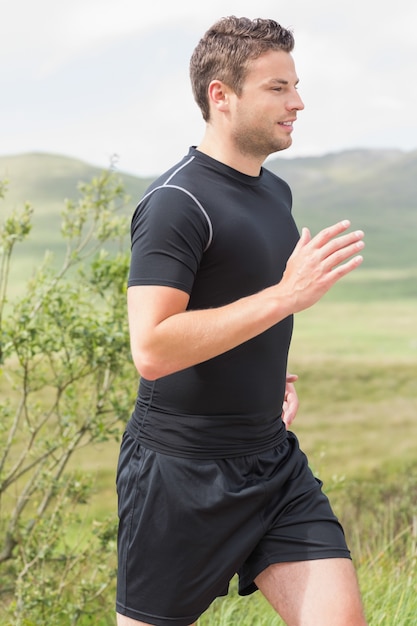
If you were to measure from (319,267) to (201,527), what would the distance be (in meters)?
0.80

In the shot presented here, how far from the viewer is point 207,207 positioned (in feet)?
8.05

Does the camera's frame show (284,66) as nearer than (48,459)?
Yes

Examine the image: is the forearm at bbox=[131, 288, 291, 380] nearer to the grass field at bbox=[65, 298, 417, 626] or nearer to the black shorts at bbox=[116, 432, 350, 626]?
the black shorts at bbox=[116, 432, 350, 626]

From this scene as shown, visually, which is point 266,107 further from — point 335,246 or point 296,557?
point 296,557

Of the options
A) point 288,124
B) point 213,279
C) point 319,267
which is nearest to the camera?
point 319,267

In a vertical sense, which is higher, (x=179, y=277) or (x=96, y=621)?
(x=179, y=277)

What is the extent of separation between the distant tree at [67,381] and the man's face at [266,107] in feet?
7.08

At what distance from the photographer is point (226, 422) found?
256 centimetres

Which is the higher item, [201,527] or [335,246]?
[335,246]

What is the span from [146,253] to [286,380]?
721 mm

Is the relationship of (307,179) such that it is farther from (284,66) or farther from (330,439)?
(284,66)

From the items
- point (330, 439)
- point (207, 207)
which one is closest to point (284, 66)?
point (207, 207)

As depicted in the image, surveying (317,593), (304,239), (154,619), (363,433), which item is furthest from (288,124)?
(363,433)

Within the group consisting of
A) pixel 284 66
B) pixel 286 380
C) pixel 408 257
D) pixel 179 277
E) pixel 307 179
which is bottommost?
pixel 286 380
